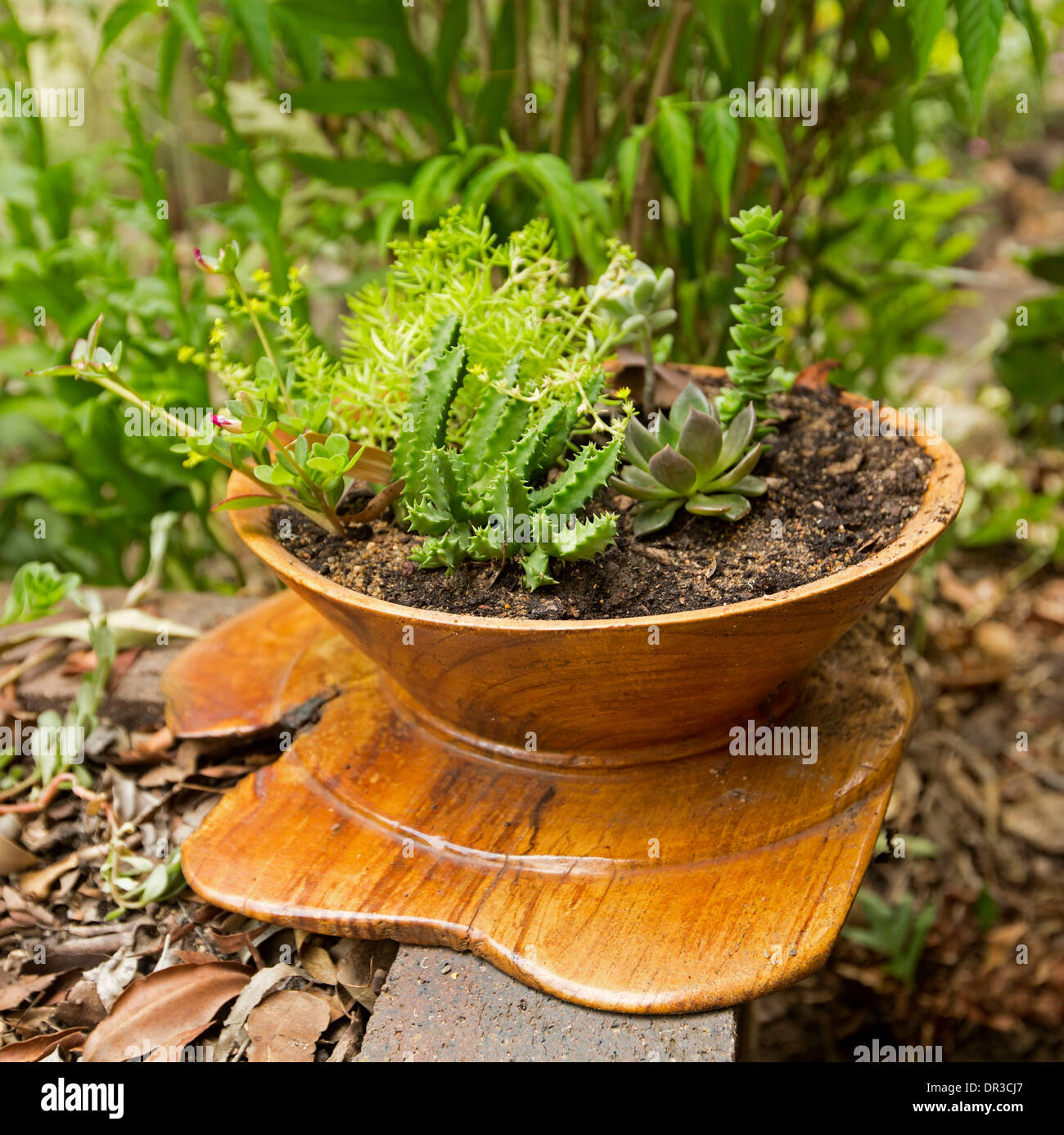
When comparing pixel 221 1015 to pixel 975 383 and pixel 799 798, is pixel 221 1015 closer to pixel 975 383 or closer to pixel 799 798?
pixel 799 798

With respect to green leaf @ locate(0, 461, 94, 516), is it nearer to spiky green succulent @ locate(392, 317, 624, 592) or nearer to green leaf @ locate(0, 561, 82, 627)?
A: green leaf @ locate(0, 561, 82, 627)

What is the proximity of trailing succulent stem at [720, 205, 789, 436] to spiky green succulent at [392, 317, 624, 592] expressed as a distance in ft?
0.53

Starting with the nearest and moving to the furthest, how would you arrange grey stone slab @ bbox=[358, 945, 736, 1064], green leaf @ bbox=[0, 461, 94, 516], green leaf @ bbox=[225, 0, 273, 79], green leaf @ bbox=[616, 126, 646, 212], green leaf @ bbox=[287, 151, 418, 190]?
1. grey stone slab @ bbox=[358, 945, 736, 1064]
2. green leaf @ bbox=[225, 0, 273, 79]
3. green leaf @ bbox=[616, 126, 646, 212]
4. green leaf @ bbox=[287, 151, 418, 190]
5. green leaf @ bbox=[0, 461, 94, 516]

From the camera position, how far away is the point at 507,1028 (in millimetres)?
820

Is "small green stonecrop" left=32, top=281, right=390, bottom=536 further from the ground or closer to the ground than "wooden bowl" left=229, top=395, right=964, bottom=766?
further from the ground

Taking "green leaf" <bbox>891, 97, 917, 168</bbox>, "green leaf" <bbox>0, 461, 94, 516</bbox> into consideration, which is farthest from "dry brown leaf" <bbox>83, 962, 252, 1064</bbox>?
"green leaf" <bbox>891, 97, 917, 168</bbox>

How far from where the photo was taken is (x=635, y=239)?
5.41 feet

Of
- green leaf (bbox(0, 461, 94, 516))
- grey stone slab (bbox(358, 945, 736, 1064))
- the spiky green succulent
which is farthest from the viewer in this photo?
green leaf (bbox(0, 461, 94, 516))

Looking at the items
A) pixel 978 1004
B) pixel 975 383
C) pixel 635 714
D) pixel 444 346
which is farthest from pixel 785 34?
pixel 975 383

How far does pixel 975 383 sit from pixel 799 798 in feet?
8.82

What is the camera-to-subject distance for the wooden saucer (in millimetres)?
837

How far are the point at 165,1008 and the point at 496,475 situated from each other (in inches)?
23.3

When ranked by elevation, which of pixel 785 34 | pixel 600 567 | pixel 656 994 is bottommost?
pixel 656 994

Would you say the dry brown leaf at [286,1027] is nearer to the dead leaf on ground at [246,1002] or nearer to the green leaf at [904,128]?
the dead leaf on ground at [246,1002]
